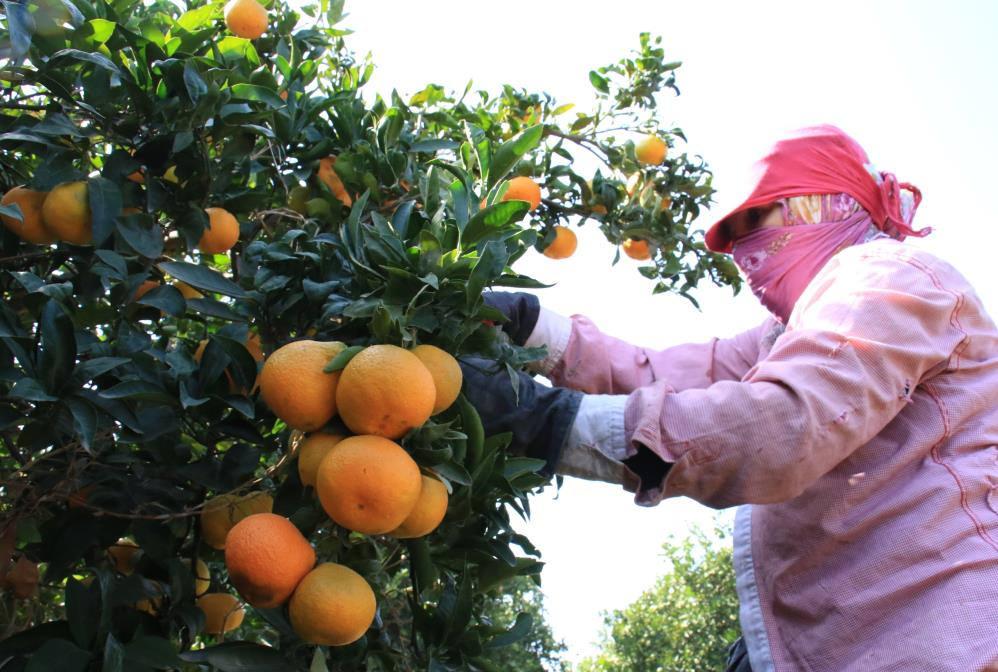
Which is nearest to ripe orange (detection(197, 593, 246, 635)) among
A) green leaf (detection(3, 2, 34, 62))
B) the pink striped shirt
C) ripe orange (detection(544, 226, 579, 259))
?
the pink striped shirt

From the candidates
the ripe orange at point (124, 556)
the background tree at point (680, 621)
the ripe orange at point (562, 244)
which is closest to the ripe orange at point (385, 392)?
the ripe orange at point (124, 556)

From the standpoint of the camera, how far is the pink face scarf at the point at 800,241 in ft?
5.88

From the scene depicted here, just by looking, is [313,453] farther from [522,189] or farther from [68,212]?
[522,189]

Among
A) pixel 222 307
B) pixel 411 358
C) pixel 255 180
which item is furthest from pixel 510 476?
pixel 255 180

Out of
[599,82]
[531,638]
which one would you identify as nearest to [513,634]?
[599,82]

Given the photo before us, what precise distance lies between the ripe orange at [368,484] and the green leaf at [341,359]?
9 centimetres

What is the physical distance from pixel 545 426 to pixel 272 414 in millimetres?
396

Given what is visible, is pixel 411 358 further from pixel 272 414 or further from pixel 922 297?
pixel 922 297

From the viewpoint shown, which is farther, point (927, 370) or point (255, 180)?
point (255, 180)

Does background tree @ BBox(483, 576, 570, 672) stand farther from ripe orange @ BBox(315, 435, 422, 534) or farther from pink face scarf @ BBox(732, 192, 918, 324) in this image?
ripe orange @ BBox(315, 435, 422, 534)

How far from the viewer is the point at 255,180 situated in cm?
180

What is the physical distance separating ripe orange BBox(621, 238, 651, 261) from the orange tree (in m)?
0.73

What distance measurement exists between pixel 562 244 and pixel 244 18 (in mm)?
914

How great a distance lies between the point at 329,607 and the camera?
1.02 meters
